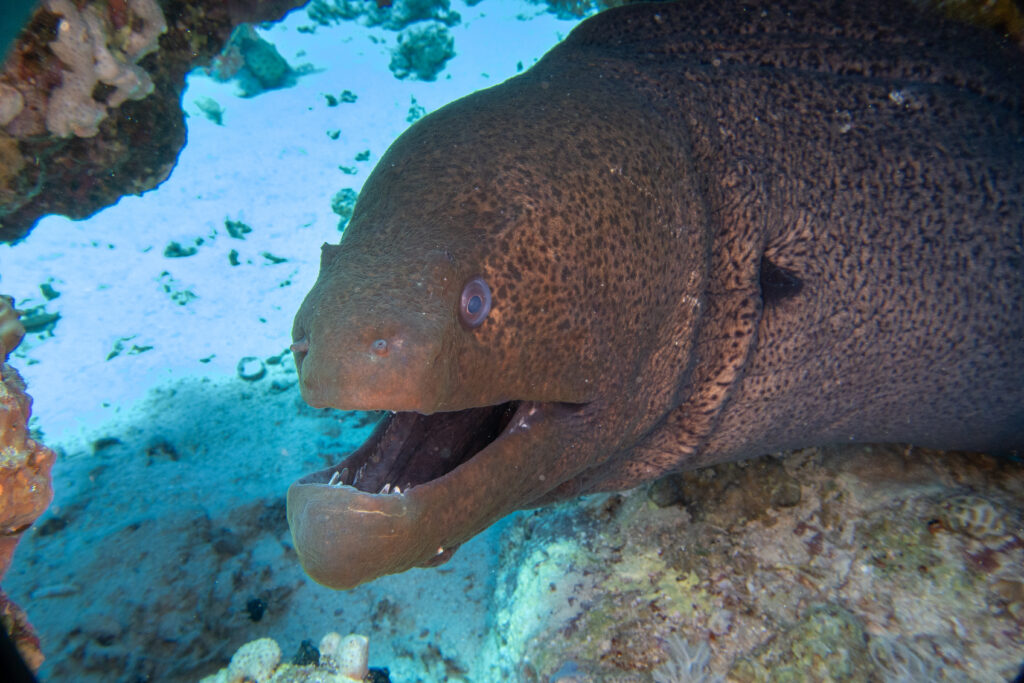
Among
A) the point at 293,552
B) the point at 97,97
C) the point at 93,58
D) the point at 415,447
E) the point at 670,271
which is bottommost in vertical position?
the point at 293,552

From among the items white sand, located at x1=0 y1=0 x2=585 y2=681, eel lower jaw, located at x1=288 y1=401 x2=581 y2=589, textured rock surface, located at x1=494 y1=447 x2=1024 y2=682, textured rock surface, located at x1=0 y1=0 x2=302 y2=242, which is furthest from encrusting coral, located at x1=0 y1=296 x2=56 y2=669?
textured rock surface, located at x1=494 y1=447 x2=1024 y2=682

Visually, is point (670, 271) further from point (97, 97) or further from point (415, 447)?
point (97, 97)

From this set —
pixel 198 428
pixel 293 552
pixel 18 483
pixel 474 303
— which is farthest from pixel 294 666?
pixel 198 428

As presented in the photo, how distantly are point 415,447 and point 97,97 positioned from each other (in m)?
2.67

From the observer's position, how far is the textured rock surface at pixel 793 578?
2135 millimetres

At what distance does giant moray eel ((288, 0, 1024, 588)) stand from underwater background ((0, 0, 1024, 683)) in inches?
16.0

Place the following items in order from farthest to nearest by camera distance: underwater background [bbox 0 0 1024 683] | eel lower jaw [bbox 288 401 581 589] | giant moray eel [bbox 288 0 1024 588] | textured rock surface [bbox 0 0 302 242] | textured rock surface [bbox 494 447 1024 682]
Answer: textured rock surface [bbox 0 0 302 242] < underwater background [bbox 0 0 1024 683] < textured rock surface [bbox 494 447 1024 682] < giant moray eel [bbox 288 0 1024 588] < eel lower jaw [bbox 288 401 581 589]

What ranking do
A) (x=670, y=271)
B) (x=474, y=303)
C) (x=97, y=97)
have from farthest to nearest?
(x=97, y=97), (x=670, y=271), (x=474, y=303)

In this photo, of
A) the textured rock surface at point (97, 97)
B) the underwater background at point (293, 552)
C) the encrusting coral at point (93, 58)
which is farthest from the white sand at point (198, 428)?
the encrusting coral at point (93, 58)

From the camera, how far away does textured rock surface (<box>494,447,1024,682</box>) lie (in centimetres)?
213

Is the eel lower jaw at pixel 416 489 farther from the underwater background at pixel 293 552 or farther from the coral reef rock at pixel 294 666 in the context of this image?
the coral reef rock at pixel 294 666

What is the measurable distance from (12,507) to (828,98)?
381cm

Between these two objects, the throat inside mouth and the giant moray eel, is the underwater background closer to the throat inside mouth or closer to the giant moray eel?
the giant moray eel

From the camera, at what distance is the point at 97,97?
296cm
